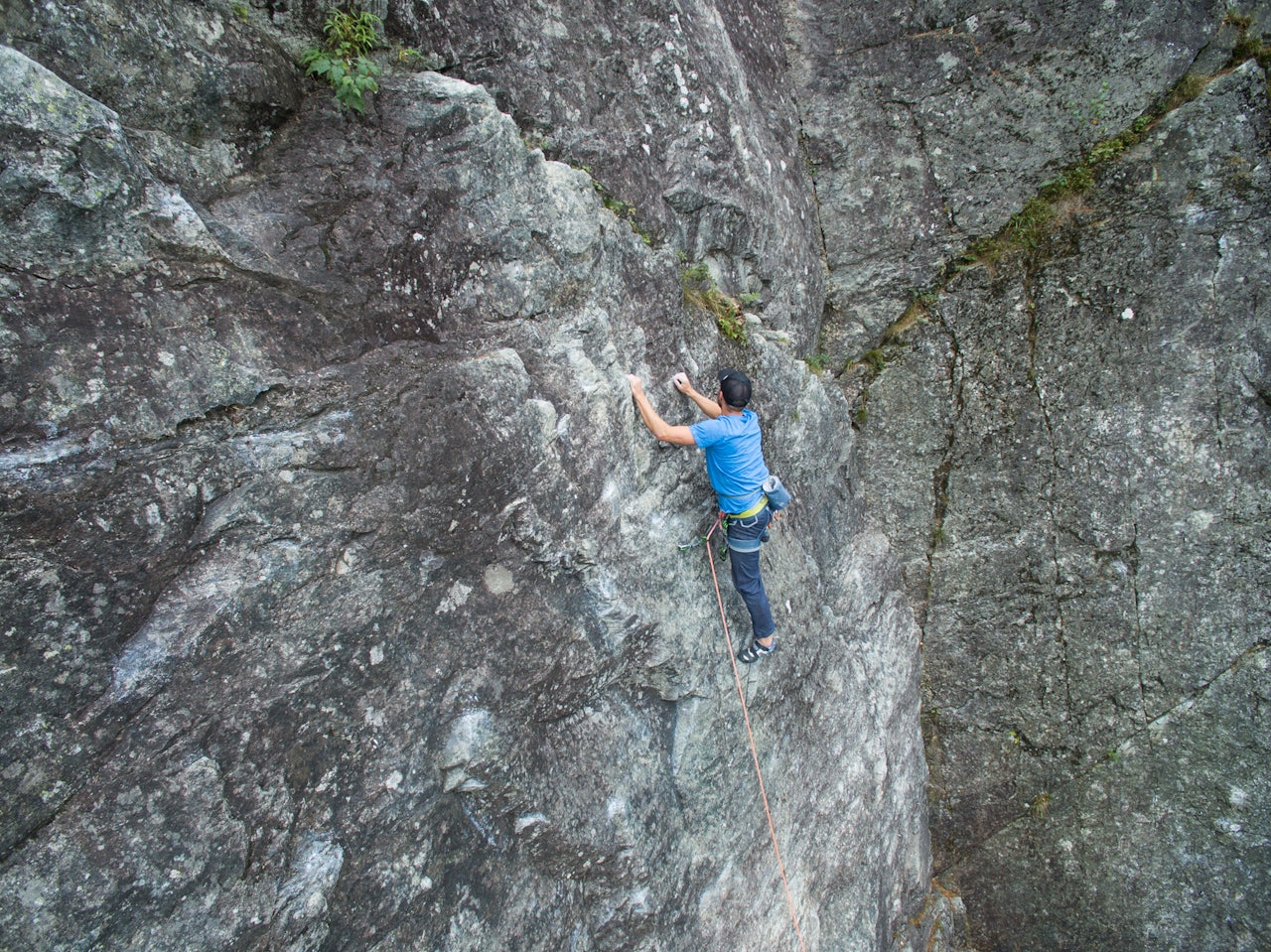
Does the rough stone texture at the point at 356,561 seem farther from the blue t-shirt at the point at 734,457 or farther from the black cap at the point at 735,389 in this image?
the black cap at the point at 735,389

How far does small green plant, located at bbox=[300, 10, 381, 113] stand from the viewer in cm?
336

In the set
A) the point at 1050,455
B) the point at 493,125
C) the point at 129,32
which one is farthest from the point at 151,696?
the point at 1050,455

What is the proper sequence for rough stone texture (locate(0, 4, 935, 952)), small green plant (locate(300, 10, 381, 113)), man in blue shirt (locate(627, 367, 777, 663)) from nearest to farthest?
1. rough stone texture (locate(0, 4, 935, 952))
2. small green plant (locate(300, 10, 381, 113))
3. man in blue shirt (locate(627, 367, 777, 663))

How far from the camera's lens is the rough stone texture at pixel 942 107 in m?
5.60

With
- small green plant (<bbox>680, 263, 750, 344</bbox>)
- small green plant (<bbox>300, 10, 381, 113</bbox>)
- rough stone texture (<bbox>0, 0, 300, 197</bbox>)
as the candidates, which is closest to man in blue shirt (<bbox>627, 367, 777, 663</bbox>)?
small green plant (<bbox>680, 263, 750, 344</bbox>)

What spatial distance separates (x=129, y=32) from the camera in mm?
2818

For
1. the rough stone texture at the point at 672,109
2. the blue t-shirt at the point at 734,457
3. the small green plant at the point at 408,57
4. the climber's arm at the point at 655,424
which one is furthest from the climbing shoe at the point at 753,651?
the small green plant at the point at 408,57

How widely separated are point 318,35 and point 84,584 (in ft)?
9.16

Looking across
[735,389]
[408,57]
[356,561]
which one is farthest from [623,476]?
[408,57]

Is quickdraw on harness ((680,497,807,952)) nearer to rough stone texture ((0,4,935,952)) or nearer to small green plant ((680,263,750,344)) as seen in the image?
rough stone texture ((0,4,935,952))

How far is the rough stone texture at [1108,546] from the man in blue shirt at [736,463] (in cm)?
254

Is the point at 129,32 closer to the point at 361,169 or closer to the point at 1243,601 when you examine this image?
the point at 361,169

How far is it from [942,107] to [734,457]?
4.05 m

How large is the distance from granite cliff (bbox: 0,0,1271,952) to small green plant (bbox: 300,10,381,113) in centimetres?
11
